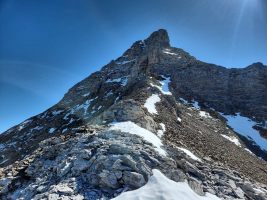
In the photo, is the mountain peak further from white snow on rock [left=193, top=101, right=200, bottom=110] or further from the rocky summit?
the rocky summit

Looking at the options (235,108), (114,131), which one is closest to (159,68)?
(235,108)

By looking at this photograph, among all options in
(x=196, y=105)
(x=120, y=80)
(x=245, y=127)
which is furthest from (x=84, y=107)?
(x=245, y=127)

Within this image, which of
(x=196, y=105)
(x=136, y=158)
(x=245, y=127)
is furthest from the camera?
(x=196, y=105)

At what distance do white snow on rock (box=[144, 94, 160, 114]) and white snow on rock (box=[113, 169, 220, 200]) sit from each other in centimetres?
1450

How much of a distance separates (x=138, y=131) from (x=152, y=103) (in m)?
12.8

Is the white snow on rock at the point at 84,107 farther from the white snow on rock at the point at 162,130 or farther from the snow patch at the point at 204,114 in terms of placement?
the white snow on rock at the point at 162,130

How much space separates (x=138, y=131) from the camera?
21484 millimetres

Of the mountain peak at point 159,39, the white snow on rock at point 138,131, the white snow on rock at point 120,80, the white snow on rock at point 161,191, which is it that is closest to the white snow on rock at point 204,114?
the white snow on rock at point 120,80

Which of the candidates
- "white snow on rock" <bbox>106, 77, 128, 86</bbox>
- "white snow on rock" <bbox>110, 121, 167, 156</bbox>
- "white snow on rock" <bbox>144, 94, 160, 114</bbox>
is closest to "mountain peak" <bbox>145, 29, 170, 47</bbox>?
"white snow on rock" <bbox>106, 77, 128, 86</bbox>

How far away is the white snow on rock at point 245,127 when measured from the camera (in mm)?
51503

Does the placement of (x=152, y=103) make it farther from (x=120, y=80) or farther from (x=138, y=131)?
(x=120, y=80)

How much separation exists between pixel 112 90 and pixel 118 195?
48.9 m

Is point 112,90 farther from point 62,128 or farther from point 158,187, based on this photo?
point 158,187

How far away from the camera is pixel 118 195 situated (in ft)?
47.4
